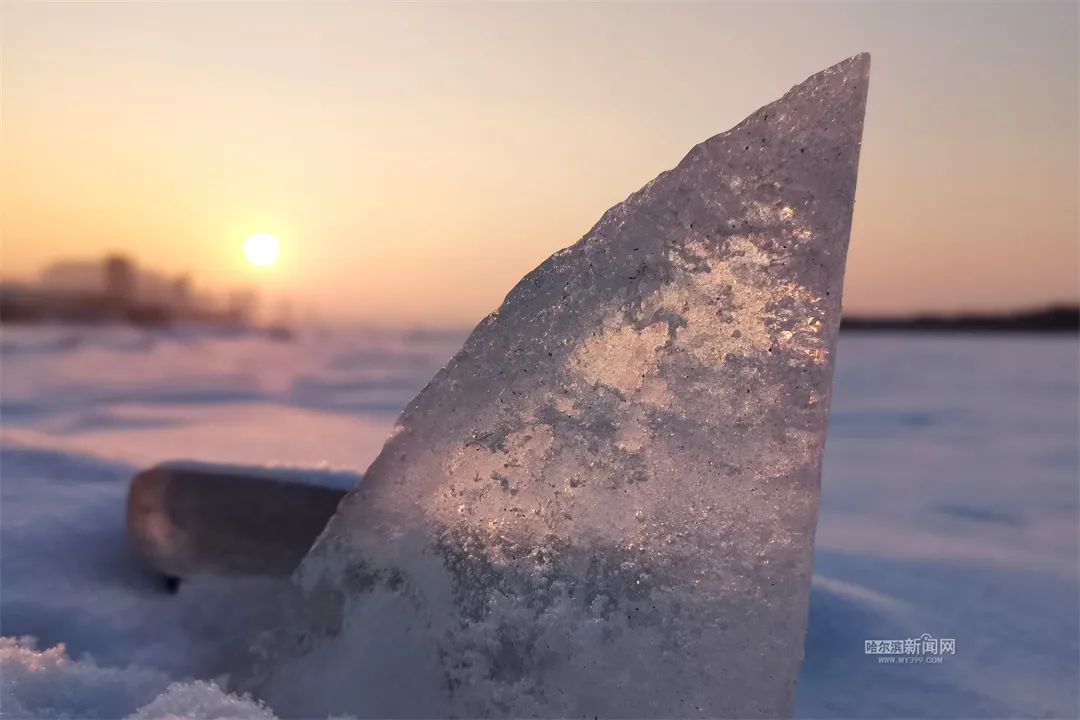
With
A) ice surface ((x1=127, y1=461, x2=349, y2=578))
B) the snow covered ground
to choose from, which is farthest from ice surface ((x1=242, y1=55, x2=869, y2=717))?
ice surface ((x1=127, y1=461, x2=349, y2=578))

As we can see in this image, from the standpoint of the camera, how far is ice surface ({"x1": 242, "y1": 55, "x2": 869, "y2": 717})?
1217 millimetres

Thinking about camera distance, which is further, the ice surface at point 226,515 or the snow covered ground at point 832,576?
the ice surface at point 226,515

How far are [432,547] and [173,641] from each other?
93 cm

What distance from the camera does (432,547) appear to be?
136 cm

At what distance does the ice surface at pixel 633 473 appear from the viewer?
1.22 metres

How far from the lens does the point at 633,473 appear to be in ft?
4.16

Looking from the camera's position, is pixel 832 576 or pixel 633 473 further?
pixel 832 576

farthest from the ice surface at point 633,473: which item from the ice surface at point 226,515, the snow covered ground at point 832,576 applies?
the ice surface at point 226,515

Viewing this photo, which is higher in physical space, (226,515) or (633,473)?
(633,473)

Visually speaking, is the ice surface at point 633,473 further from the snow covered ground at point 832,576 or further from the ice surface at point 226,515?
the ice surface at point 226,515

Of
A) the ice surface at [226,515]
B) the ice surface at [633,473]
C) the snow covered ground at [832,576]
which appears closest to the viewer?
the ice surface at [633,473]

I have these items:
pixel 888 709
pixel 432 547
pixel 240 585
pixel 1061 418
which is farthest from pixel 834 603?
pixel 1061 418

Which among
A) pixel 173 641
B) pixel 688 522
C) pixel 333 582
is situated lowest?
pixel 173 641

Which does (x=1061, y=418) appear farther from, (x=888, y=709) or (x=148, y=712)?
(x=148, y=712)
